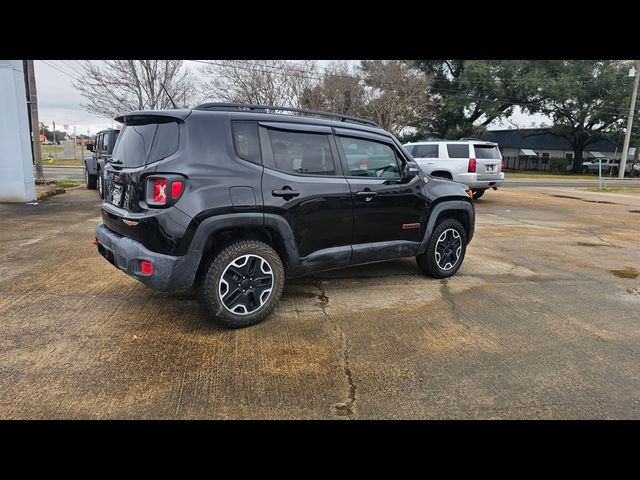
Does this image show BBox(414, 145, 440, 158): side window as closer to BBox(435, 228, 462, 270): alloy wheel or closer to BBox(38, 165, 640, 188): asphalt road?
BBox(435, 228, 462, 270): alloy wheel

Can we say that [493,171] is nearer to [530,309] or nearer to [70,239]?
[530,309]

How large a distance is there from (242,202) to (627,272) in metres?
5.64

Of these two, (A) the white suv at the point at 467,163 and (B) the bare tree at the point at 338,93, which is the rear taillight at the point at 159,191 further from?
(B) the bare tree at the point at 338,93

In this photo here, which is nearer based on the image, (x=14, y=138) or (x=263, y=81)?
(x=14, y=138)

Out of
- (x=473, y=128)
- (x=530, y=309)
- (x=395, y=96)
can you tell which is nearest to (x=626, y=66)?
(x=473, y=128)

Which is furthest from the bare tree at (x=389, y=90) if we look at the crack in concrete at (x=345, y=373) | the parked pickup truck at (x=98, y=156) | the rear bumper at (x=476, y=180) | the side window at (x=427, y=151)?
the crack in concrete at (x=345, y=373)

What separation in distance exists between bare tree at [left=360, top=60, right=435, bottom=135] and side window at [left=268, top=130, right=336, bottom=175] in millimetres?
27058

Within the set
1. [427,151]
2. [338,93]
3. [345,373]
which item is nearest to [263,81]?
[338,93]

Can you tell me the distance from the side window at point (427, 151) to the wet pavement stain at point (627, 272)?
8046 millimetres

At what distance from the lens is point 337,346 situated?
141 inches

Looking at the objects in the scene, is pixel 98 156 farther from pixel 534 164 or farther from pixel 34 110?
pixel 534 164

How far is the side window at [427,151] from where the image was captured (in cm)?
1380

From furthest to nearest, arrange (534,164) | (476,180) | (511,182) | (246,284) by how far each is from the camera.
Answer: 1. (534,164)
2. (511,182)
3. (476,180)
4. (246,284)

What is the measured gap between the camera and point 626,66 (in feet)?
125
